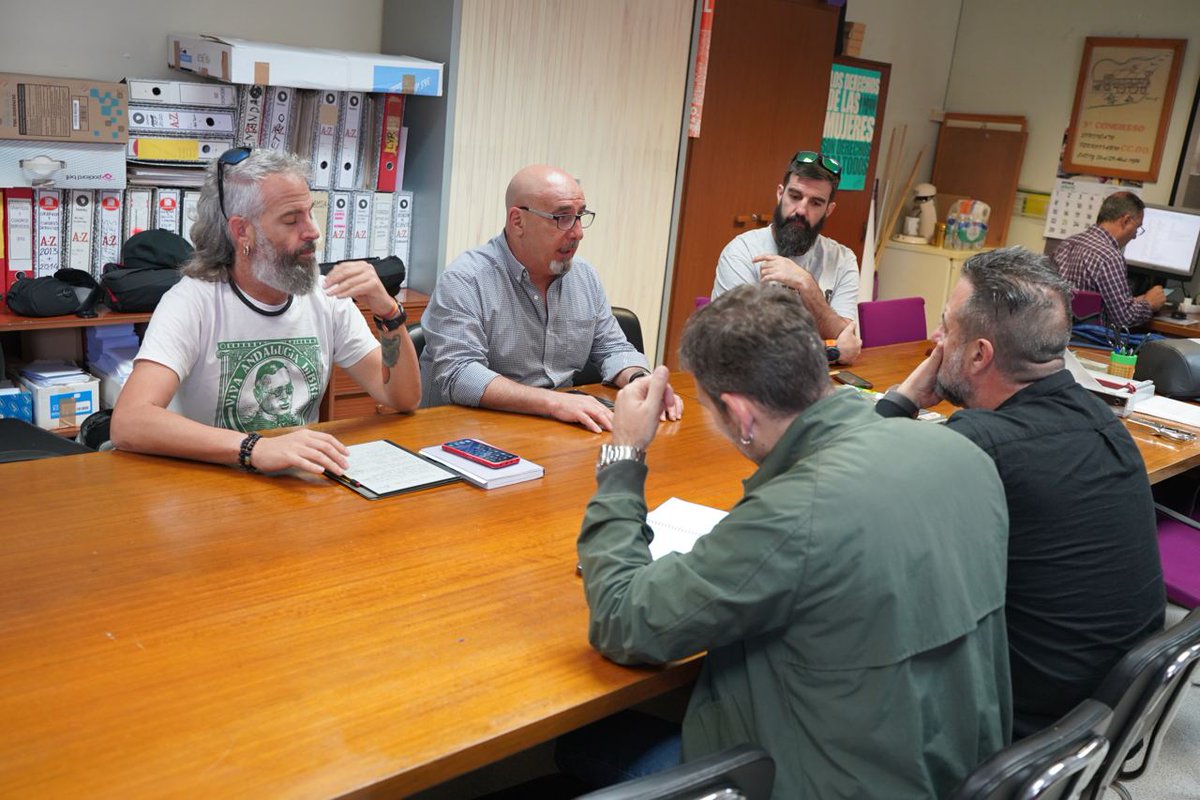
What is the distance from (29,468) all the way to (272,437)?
1.46ft

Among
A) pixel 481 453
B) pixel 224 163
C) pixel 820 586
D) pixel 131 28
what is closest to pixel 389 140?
pixel 131 28

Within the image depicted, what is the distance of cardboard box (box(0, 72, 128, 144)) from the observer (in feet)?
10.8

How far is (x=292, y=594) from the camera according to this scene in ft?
5.22

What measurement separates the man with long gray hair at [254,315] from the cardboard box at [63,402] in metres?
1.41

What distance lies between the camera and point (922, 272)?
22.8 feet

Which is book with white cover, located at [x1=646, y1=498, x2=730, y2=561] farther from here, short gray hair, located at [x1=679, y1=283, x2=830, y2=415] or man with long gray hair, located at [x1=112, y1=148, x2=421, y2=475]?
man with long gray hair, located at [x1=112, y1=148, x2=421, y2=475]

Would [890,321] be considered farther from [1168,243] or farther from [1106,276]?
[1168,243]

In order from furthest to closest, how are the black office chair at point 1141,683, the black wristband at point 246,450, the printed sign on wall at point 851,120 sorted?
1. the printed sign on wall at point 851,120
2. the black wristband at point 246,450
3. the black office chair at point 1141,683

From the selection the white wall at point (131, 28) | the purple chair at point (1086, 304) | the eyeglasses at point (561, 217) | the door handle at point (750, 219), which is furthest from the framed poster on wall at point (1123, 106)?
the eyeglasses at point (561, 217)

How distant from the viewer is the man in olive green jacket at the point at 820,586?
1.32 meters

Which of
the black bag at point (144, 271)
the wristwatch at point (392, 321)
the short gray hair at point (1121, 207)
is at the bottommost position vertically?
the black bag at point (144, 271)

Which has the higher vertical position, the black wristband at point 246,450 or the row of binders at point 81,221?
the row of binders at point 81,221

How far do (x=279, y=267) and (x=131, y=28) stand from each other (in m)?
2.02

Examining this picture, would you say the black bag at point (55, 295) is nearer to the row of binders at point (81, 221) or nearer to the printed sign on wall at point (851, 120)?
the row of binders at point (81, 221)
